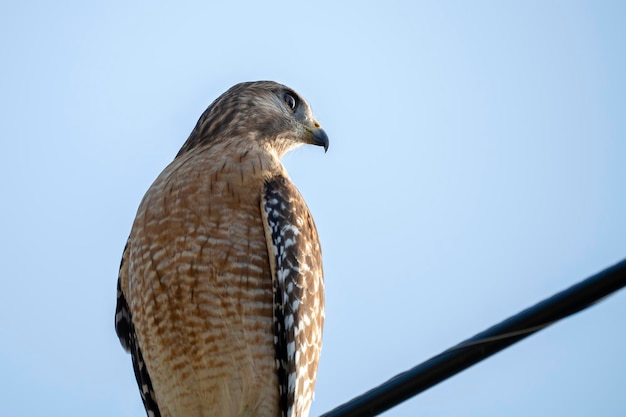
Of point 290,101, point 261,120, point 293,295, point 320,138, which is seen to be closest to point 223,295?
point 293,295

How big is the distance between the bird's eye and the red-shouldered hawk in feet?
5.18

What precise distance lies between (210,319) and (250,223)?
645mm

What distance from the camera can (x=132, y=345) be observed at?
6.54m

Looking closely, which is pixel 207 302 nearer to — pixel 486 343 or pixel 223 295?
pixel 223 295

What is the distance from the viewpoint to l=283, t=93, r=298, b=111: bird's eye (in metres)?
8.04

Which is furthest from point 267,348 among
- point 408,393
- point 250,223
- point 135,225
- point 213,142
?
point 408,393

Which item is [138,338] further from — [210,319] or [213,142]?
[213,142]

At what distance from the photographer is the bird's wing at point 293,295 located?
6047 millimetres

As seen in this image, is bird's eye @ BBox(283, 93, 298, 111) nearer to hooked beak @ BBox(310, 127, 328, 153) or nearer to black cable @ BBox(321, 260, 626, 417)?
hooked beak @ BBox(310, 127, 328, 153)

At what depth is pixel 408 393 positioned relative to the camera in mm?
3900

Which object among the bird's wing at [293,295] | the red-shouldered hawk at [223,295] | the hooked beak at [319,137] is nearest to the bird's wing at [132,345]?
the red-shouldered hawk at [223,295]

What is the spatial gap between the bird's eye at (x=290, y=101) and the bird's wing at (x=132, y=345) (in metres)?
2.07

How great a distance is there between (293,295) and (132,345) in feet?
Answer: 3.95

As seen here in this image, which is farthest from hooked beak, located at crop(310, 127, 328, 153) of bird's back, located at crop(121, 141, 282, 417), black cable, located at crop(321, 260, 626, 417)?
black cable, located at crop(321, 260, 626, 417)
